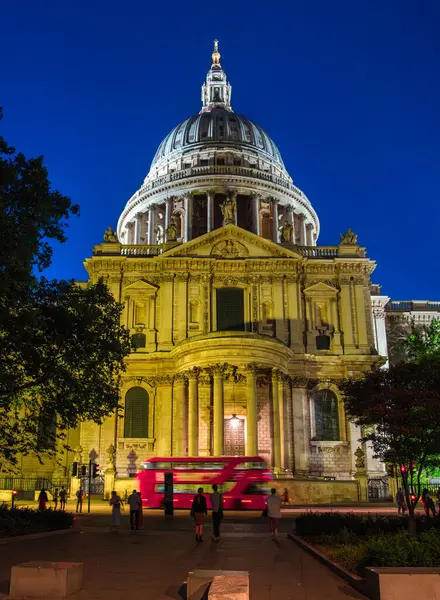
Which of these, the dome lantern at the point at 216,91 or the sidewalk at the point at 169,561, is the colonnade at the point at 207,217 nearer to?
the dome lantern at the point at 216,91

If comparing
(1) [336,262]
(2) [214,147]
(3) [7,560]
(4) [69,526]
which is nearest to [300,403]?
(1) [336,262]

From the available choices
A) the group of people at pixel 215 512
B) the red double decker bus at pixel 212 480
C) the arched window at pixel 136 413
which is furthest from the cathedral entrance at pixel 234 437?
the group of people at pixel 215 512

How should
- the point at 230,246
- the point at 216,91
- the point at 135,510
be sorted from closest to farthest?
1. the point at 135,510
2. the point at 230,246
3. the point at 216,91

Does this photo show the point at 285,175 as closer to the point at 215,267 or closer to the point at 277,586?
the point at 215,267

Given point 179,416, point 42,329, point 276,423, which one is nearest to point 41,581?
point 42,329

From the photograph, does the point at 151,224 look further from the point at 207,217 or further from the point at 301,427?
the point at 301,427

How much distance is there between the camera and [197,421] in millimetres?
45719

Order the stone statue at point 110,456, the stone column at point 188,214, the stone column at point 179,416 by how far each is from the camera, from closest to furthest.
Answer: the stone statue at point 110,456, the stone column at point 179,416, the stone column at point 188,214

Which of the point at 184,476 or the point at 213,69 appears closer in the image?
the point at 184,476

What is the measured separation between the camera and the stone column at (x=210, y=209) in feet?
236

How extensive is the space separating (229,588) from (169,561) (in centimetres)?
694

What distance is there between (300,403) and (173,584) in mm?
35938

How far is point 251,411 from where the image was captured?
4406 cm

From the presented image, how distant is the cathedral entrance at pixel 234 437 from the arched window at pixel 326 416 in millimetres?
5578
